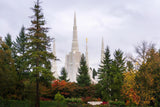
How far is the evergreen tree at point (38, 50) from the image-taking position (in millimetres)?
21938

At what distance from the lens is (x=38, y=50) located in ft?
75.7

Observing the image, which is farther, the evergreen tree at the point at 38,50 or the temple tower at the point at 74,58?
the temple tower at the point at 74,58

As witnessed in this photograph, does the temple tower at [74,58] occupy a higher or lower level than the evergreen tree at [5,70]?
higher

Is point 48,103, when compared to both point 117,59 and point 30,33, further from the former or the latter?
point 117,59

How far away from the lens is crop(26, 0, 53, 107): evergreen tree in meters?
21.9

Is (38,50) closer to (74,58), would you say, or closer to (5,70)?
(5,70)

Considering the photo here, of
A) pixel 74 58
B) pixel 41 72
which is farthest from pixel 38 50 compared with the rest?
pixel 74 58

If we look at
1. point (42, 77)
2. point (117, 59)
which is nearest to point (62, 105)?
point (42, 77)

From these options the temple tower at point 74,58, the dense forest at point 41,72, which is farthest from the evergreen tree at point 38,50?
the temple tower at point 74,58

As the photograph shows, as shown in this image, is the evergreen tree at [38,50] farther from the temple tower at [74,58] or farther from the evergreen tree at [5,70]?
the temple tower at [74,58]

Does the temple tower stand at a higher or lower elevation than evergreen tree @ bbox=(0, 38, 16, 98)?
higher

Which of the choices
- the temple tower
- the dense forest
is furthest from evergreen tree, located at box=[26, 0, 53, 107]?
the temple tower

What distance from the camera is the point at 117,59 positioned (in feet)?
112

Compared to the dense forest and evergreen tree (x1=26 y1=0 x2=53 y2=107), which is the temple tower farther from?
evergreen tree (x1=26 y1=0 x2=53 y2=107)
